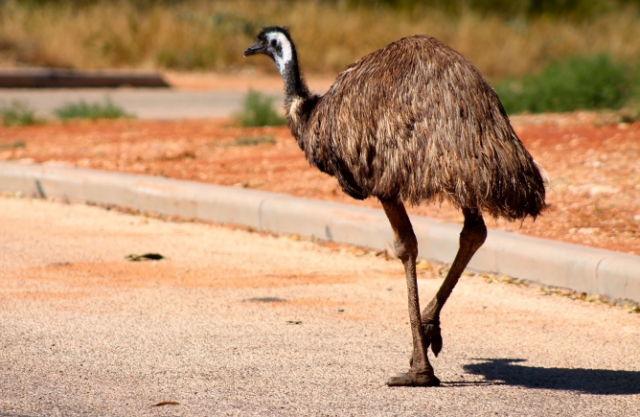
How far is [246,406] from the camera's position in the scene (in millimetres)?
4750

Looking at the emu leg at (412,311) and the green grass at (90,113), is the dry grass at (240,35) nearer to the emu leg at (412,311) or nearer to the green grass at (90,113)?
the green grass at (90,113)

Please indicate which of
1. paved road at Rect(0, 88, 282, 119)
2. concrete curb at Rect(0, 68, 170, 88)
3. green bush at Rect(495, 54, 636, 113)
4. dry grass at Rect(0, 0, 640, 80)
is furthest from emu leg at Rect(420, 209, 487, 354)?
dry grass at Rect(0, 0, 640, 80)

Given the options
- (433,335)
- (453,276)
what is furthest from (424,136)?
(433,335)

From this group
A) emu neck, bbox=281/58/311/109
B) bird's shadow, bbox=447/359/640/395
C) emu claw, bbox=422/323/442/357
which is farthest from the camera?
emu neck, bbox=281/58/311/109

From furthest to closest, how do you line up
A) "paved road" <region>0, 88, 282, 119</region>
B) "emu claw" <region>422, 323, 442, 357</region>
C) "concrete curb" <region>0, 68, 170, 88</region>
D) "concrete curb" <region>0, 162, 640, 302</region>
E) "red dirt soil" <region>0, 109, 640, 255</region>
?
"concrete curb" <region>0, 68, 170, 88</region> < "paved road" <region>0, 88, 282, 119</region> < "red dirt soil" <region>0, 109, 640, 255</region> < "concrete curb" <region>0, 162, 640, 302</region> < "emu claw" <region>422, 323, 442, 357</region>

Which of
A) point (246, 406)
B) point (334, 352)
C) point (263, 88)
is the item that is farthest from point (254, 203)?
point (263, 88)

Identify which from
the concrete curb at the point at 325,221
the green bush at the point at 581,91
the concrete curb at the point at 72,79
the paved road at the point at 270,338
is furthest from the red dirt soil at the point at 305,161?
the concrete curb at the point at 72,79

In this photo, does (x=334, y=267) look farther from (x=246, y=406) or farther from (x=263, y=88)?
(x=263, y=88)

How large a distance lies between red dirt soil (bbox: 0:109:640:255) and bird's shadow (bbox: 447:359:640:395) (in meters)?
1.99

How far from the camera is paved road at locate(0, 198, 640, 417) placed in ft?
16.0

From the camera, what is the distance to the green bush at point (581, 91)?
14.1 m

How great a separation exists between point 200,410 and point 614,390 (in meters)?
1.89

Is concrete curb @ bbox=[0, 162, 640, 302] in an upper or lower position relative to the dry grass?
lower

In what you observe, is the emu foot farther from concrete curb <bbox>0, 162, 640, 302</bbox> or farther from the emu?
concrete curb <bbox>0, 162, 640, 302</bbox>
